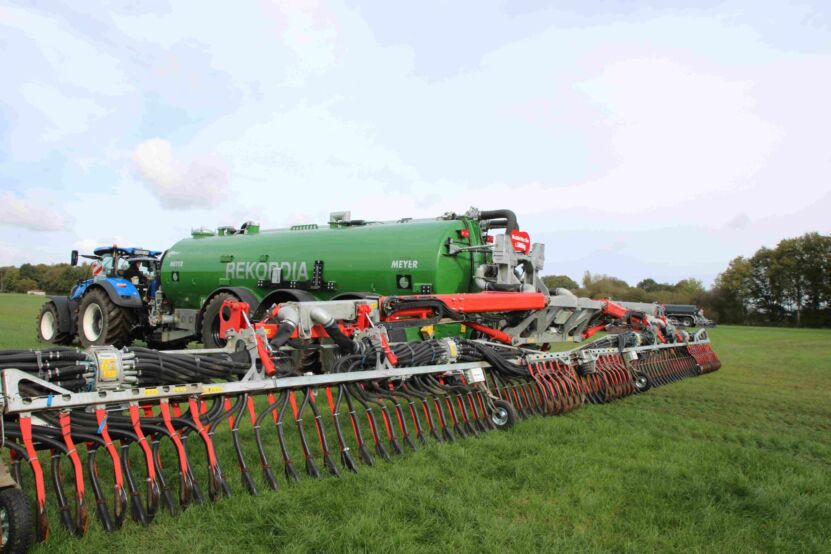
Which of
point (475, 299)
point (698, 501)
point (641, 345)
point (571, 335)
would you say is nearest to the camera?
point (698, 501)

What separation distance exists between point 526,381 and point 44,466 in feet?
14.4

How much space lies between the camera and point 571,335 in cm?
922

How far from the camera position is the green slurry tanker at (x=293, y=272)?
8.17 metres

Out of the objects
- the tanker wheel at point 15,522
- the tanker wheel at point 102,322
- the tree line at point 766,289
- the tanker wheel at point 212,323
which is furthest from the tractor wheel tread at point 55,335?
the tree line at point 766,289

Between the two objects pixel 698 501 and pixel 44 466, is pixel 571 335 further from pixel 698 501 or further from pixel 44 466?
pixel 44 466

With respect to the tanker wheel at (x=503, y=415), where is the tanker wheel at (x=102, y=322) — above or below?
above

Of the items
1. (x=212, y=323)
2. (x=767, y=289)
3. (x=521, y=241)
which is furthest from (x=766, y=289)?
(x=212, y=323)

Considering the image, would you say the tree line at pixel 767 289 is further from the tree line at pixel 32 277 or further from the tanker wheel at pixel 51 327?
the tree line at pixel 32 277

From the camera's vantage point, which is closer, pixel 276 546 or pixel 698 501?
pixel 276 546

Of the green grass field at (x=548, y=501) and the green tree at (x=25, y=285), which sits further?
the green tree at (x=25, y=285)

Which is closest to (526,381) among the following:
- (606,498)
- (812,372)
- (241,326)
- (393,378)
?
(393,378)

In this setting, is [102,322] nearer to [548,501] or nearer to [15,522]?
[15,522]

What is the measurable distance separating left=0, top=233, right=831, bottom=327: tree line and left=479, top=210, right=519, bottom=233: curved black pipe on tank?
31.6 meters

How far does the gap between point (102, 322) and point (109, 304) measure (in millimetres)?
398
